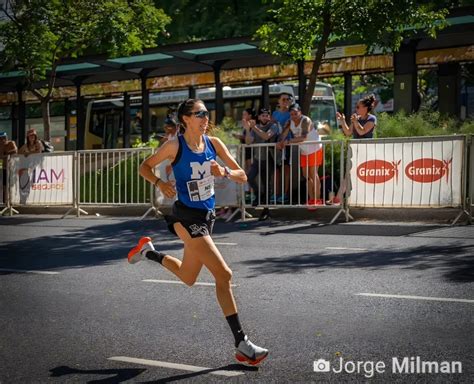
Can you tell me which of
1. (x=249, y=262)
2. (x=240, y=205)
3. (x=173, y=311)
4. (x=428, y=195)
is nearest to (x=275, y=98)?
(x=240, y=205)

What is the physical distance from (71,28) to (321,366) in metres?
21.3

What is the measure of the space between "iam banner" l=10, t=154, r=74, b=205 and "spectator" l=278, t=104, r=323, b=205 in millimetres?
5649

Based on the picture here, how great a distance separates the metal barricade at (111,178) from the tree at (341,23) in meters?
3.82

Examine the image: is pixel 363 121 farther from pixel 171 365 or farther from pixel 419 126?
pixel 171 365

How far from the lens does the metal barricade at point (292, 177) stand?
1559cm

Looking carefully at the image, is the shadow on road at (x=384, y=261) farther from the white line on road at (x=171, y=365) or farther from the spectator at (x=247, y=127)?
the spectator at (x=247, y=127)

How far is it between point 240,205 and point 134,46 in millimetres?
10273

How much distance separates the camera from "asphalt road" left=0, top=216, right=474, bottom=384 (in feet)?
18.4

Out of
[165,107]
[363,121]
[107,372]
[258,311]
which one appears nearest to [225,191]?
[363,121]

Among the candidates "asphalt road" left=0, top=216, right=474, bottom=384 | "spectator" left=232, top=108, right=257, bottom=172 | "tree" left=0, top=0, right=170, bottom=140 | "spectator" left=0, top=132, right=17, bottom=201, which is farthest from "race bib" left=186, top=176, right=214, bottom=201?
"tree" left=0, top=0, right=170, bottom=140

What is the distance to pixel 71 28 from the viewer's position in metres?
25.2

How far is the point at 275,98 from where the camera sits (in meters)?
31.1

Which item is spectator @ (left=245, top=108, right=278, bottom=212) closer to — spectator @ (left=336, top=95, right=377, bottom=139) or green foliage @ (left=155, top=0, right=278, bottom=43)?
spectator @ (left=336, top=95, right=377, bottom=139)

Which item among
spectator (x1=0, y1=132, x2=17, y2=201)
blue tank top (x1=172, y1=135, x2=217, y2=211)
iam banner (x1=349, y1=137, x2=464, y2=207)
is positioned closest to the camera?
blue tank top (x1=172, y1=135, x2=217, y2=211)
